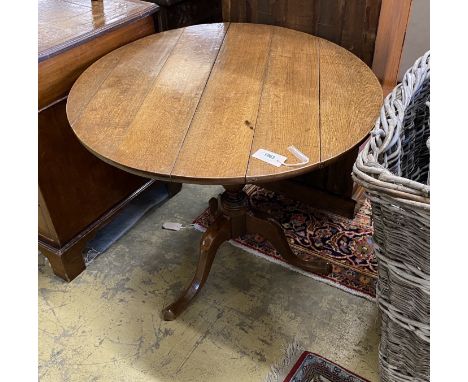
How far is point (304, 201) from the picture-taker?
6.11 ft

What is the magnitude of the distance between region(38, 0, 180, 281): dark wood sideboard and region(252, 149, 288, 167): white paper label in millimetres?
704

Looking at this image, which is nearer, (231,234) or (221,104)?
(221,104)

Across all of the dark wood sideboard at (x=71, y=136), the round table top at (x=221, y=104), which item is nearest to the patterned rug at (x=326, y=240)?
the dark wood sideboard at (x=71, y=136)

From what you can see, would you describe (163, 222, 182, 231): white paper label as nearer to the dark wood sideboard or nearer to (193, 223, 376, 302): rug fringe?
(193, 223, 376, 302): rug fringe

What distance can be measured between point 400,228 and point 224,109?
0.54 meters

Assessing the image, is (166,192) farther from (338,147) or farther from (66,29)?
→ (338,147)

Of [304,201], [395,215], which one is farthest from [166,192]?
[395,215]

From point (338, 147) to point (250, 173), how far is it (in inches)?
8.6

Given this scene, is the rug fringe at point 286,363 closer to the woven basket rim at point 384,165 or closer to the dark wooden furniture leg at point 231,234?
the dark wooden furniture leg at point 231,234

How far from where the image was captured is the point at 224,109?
116 cm

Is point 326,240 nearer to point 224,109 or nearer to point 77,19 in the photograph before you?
point 224,109

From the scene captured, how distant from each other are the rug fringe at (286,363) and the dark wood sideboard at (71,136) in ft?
2.56

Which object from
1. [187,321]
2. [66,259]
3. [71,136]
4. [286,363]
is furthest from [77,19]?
[286,363]

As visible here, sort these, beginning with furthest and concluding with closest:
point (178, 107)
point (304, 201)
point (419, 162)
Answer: point (304, 201), point (419, 162), point (178, 107)
